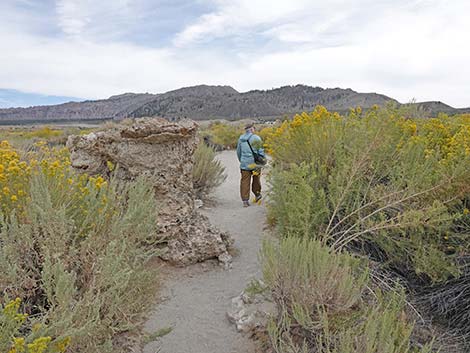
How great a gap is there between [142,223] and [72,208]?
17.7 inches

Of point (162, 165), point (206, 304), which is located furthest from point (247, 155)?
point (206, 304)

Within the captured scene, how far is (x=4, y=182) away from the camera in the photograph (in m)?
2.65

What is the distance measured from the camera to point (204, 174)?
9.31 metres

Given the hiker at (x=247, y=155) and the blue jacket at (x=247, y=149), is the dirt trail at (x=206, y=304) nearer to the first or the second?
Result: the hiker at (x=247, y=155)

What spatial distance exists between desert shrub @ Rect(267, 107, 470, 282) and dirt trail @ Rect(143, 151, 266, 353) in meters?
1.00

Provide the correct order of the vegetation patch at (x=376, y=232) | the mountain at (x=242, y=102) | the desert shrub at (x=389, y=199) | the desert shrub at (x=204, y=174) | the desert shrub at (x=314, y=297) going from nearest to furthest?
the desert shrub at (x=314, y=297), the vegetation patch at (x=376, y=232), the desert shrub at (x=389, y=199), the desert shrub at (x=204, y=174), the mountain at (x=242, y=102)

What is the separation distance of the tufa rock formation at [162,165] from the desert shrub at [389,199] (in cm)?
122

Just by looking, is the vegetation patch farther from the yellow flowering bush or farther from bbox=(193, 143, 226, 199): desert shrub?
bbox=(193, 143, 226, 199): desert shrub

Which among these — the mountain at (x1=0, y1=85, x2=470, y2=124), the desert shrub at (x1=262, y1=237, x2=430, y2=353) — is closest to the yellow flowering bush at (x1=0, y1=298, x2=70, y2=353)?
the desert shrub at (x1=262, y1=237, x2=430, y2=353)

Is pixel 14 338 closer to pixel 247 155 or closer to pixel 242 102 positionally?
pixel 247 155

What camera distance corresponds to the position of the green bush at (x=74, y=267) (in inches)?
78.8

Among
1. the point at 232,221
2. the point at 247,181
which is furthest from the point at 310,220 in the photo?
the point at 247,181

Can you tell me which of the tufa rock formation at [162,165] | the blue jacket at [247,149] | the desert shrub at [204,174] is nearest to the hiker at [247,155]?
the blue jacket at [247,149]

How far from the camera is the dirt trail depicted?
367 cm
